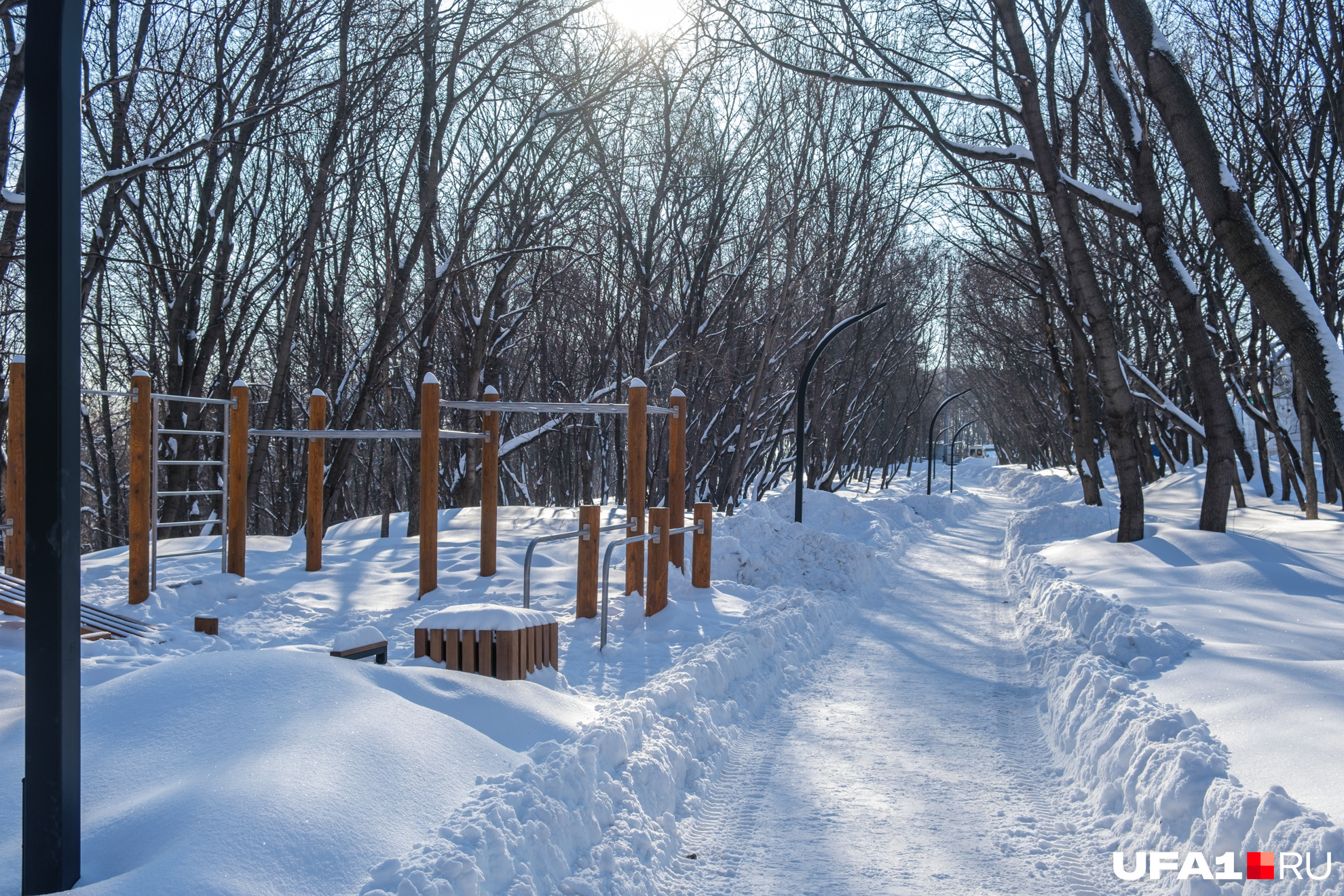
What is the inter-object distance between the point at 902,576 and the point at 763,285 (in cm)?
1036

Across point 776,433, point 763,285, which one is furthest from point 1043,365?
point 763,285

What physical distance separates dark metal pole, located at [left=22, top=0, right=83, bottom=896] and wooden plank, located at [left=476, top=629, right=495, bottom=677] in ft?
9.90

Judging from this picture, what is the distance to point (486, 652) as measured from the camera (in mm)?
5672

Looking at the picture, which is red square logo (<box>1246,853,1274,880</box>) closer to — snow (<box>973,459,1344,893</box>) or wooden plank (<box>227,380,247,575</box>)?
snow (<box>973,459,1344,893</box>)

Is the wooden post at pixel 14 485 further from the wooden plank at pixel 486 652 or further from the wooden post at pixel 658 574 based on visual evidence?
the wooden post at pixel 658 574

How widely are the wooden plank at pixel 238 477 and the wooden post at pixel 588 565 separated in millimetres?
4783

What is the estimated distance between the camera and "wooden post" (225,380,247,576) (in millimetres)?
10875

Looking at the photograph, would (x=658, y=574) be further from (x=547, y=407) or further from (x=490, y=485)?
(x=490, y=485)

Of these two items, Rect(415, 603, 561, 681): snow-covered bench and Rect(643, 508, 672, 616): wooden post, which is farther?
Rect(643, 508, 672, 616): wooden post

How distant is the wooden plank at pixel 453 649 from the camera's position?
224 inches

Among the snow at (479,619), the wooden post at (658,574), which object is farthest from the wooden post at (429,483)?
the snow at (479,619)

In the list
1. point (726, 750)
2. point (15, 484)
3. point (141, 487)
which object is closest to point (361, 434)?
point (141, 487)

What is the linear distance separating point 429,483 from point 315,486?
288 centimetres

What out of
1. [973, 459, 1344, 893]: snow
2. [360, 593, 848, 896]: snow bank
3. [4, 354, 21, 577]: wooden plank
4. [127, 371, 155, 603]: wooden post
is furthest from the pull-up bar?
[973, 459, 1344, 893]: snow
